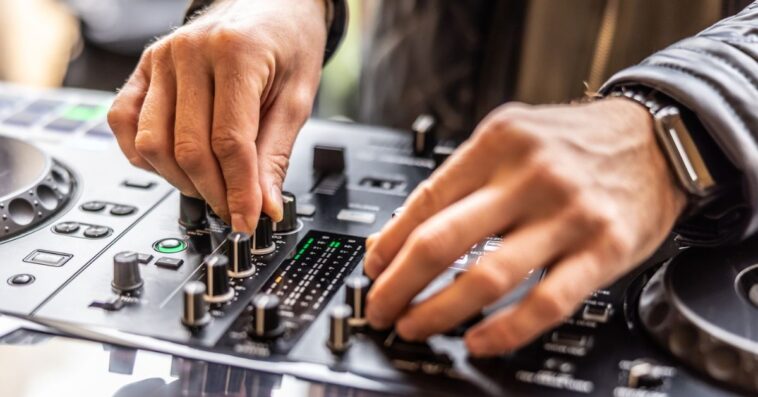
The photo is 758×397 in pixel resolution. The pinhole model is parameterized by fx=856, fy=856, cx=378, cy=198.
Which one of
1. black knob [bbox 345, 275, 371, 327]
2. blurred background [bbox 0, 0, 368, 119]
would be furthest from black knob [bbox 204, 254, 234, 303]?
blurred background [bbox 0, 0, 368, 119]

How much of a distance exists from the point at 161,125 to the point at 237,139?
3.5 inches

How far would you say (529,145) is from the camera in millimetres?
659

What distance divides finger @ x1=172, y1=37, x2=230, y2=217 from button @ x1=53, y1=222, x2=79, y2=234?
0.46ft

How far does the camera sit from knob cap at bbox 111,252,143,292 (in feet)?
2.52

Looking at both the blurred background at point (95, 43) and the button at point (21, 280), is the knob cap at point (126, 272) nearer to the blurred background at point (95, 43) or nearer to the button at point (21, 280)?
the button at point (21, 280)

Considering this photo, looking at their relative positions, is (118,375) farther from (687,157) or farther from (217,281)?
(687,157)

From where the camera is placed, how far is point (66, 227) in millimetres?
905

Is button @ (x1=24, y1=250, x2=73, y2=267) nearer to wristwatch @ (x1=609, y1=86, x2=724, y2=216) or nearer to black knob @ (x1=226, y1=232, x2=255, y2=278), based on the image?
black knob @ (x1=226, y1=232, x2=255, y2=278)

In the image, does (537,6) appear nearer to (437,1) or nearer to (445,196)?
(437,1)

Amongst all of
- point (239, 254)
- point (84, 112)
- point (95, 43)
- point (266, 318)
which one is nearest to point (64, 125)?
point (84, 112)

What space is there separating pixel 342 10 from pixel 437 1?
39cm

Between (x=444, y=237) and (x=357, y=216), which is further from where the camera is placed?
(x=357, y=216)

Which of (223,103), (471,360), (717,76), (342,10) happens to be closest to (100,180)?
(223,103)

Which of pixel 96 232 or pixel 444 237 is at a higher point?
pixel 444 237
